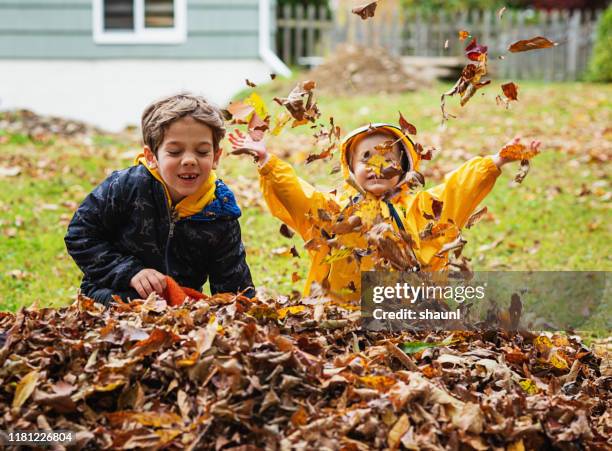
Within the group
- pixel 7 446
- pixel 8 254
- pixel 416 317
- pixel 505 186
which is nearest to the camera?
pixel 7 446

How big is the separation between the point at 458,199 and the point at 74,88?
11313 mm

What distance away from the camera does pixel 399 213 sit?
417 cm

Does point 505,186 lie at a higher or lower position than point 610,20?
lower

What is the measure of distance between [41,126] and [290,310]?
986cm

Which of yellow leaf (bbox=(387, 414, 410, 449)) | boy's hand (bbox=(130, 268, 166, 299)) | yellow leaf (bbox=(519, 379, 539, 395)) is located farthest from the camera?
boy's hand (bbox=(130, 268, 166, 299))

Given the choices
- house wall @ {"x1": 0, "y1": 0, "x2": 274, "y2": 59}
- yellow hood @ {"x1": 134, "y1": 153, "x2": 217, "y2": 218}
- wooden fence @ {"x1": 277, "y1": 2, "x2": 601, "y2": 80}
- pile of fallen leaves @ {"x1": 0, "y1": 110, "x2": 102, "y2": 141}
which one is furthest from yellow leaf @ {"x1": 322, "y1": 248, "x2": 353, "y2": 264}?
wooden fence @ {"x1": 277, "y1": 2, "x2": 601, "y2": 80}

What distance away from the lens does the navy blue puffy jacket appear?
13.4 ft

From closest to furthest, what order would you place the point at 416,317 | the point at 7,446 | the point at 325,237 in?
the point at 7,446 < the point at 416,317 < the point at 325,237

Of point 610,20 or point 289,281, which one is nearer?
point 289,281

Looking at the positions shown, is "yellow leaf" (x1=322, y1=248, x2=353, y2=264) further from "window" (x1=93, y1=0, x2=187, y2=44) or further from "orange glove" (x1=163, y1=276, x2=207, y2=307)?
"window" (x1=93, y1=0, x2=187, y2=44)

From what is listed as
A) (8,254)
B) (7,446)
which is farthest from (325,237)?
(8,254)

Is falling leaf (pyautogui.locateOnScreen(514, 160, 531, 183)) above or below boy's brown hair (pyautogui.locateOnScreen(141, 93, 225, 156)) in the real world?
below

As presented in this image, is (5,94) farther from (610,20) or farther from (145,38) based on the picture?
(610,20)

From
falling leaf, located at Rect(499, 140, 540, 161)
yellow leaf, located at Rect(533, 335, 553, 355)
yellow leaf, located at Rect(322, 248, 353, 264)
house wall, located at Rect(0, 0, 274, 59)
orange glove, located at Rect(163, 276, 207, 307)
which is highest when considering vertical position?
house wall, located at Rect(0, 0, 274, 59)
